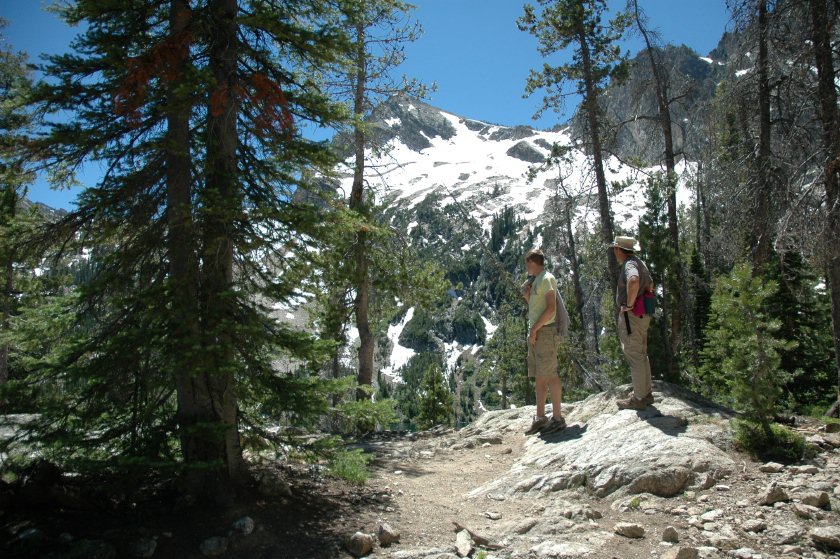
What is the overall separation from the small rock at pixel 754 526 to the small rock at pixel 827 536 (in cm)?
33

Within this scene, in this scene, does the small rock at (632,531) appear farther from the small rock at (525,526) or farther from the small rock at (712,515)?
the small rock at (525,526)

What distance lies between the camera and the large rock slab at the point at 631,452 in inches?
224

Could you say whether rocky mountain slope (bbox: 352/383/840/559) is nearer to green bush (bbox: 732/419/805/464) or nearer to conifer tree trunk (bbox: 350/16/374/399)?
green bush (bbox: 732/419/805/464)

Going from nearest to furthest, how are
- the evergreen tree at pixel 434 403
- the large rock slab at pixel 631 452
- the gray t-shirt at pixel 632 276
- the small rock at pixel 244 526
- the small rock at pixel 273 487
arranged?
the small rock at pixel 244 526 < the small rock at pixel 273 487 < the large rock slab at pixel 631 452 < the gray t-shirt at pixel 632 276 < the evergreen tree at pixel 434 403

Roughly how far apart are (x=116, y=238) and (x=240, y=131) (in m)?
1.82

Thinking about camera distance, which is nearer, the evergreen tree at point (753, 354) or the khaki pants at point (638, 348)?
the evergreen tree at point (753, 354)

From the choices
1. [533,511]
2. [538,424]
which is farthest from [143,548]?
[538,424]

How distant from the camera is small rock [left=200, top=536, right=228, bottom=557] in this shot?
4.43m

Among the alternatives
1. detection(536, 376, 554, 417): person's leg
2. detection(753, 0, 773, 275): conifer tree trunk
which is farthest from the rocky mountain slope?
detection(753, 0, 773, 275): conifer tree trunk

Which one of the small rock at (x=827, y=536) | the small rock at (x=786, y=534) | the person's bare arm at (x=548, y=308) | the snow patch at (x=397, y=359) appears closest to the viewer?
the small rock at (x=827, y=536)

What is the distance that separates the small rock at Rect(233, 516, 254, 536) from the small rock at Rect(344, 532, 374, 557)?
84 cm

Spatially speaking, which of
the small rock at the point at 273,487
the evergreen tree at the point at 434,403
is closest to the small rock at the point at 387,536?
the small rock at the point at 273,487

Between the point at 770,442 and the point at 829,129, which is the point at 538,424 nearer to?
the point at 770,442

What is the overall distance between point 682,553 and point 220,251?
15.9 ft
